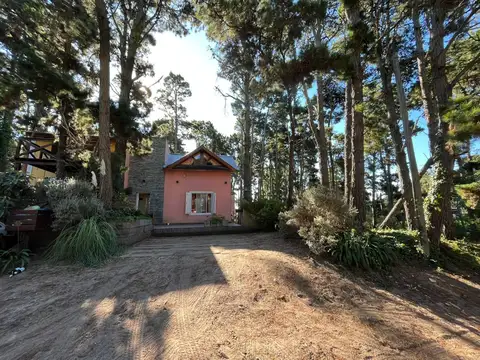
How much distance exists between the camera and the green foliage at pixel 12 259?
3871mm

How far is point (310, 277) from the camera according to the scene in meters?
3.61

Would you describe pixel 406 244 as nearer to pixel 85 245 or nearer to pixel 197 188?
pixel 85 245

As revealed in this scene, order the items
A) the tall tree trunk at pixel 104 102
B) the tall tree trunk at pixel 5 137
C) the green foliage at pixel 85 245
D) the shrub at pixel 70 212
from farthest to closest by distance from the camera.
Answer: the tall tree trunk at pixel 5 137 < the tall tree trunk at pixel 104 102 < the shrub at pixel 70 212 < the green foliage at pixel 85 245

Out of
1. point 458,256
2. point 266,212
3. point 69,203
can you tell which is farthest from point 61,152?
point 458,256

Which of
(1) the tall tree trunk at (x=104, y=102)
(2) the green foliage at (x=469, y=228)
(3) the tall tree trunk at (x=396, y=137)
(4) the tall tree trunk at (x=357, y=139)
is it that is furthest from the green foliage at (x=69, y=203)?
(2) the green foliage at (x=469, y=228)

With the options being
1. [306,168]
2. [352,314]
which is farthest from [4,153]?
[306,168]

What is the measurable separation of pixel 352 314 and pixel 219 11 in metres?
7.49

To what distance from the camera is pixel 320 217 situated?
4.39m

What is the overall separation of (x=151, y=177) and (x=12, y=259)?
8.22 m

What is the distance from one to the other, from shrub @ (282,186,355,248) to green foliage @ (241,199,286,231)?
2.28 meters

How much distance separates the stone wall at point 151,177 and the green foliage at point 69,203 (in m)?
6.40

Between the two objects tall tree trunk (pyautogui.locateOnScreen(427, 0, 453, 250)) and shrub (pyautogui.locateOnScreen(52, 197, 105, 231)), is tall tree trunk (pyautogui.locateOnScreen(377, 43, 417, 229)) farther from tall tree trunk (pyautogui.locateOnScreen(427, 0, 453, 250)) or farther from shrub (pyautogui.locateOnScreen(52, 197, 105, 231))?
shrub (pyautogui.locateOnScreen(52, 197, 105, 231))

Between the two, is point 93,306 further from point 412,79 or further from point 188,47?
point 412,79

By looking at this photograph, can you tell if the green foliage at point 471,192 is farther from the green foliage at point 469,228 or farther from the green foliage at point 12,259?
the green foliage at point 12,259
